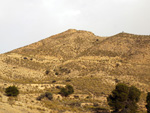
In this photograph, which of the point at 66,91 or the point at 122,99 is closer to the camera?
the point at 122,99

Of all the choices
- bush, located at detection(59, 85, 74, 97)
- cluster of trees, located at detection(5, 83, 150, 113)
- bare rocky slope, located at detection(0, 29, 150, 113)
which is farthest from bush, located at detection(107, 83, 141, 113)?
bush, located at detection(59, 85, 74, 97)

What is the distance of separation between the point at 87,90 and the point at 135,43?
1496 inches

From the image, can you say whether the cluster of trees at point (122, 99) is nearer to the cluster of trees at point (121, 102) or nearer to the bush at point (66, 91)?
the cluster of trees at point (121, 102)

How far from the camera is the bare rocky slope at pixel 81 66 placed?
4241 cm

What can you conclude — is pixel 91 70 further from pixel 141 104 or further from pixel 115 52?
pixel 141 104

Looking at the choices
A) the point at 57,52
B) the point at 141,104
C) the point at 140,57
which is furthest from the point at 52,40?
the point at 141,104

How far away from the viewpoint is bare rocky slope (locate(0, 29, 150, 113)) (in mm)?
42406

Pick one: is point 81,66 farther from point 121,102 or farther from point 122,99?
point 121,102

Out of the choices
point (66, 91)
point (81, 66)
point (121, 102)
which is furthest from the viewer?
point (81, 66)

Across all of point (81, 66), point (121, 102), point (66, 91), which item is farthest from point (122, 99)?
point (81, 66)

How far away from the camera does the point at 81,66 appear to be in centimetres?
6081

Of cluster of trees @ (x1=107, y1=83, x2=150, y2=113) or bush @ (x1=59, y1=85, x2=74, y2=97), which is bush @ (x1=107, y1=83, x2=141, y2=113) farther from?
bush @ (x1=59, y1=85, x2=74, y2=97)

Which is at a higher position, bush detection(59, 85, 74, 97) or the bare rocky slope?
the bare rocky slope

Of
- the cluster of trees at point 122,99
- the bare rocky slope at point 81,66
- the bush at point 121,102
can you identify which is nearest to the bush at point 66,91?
the bare rocky slope at point 81,66
